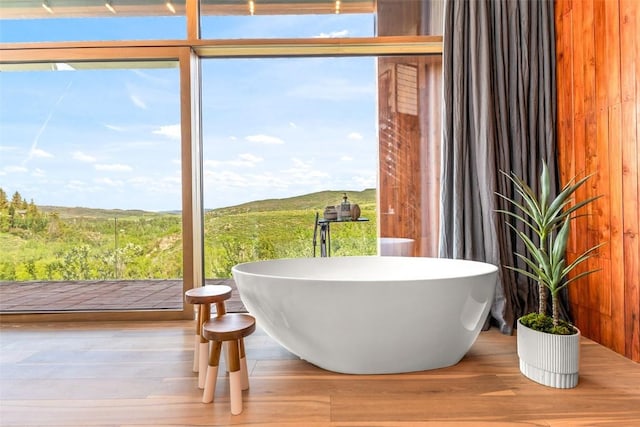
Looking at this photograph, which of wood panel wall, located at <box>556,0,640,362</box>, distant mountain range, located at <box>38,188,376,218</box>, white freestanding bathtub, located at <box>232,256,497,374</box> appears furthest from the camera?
distant mountain range, located at <box>38,188,376,218</box>

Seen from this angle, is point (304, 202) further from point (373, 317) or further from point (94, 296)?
point (94, 296)

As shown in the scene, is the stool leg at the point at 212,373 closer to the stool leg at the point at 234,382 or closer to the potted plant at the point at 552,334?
the stool leg at the point at 234,382

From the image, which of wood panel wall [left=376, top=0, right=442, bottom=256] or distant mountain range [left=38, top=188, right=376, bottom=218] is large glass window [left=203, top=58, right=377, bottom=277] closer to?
distant mountain range [left=38, top=188, right=376, bottom=218]

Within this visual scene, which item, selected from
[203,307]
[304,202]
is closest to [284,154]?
[304,202]

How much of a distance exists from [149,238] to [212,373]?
1.94 meters

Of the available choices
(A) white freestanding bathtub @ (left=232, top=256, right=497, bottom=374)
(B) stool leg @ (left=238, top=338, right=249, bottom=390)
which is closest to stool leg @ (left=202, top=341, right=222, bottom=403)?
(B) stool leg @ (left=238, top=338, right=249, bottom=390)

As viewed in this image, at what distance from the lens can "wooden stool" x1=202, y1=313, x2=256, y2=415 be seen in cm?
162

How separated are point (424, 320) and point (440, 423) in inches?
17.9

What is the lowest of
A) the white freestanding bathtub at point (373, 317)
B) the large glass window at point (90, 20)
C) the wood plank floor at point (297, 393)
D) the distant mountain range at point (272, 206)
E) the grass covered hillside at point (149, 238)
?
the wood plank floor at point (297, 393)

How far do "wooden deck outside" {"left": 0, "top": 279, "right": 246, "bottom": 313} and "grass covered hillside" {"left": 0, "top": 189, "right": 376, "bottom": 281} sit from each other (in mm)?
59

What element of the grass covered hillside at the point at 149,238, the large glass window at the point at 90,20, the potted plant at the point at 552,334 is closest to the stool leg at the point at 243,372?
the potted plant at the point at 552,334

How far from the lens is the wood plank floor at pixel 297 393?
1609mm

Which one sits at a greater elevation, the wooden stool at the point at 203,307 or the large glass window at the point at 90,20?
the large glass window at the point at 90,20

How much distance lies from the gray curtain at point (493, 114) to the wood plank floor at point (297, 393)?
0.71 m
